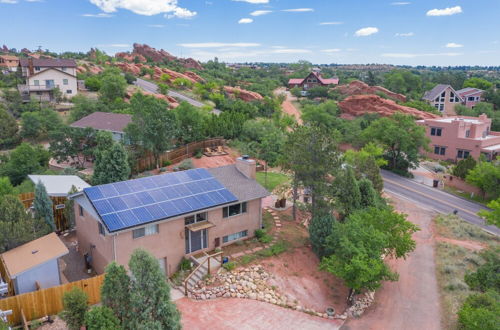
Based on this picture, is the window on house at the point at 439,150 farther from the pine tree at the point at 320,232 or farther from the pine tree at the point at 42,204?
the pine tree at the point at 42,204

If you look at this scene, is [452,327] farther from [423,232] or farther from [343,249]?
[423,232]

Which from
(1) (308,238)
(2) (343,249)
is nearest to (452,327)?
(2) (343,249)

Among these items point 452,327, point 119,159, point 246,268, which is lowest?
point 452,327

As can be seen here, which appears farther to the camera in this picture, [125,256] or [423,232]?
[423,232]

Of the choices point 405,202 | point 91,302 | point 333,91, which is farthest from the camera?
point 333,91

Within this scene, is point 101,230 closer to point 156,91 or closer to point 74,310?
point 74,310

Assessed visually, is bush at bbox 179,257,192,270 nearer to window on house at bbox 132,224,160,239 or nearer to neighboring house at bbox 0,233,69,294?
window on house at bbox 132,224,160,239

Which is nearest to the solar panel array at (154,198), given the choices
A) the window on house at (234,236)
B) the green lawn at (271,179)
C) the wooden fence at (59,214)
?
the window on house at (234,236)
